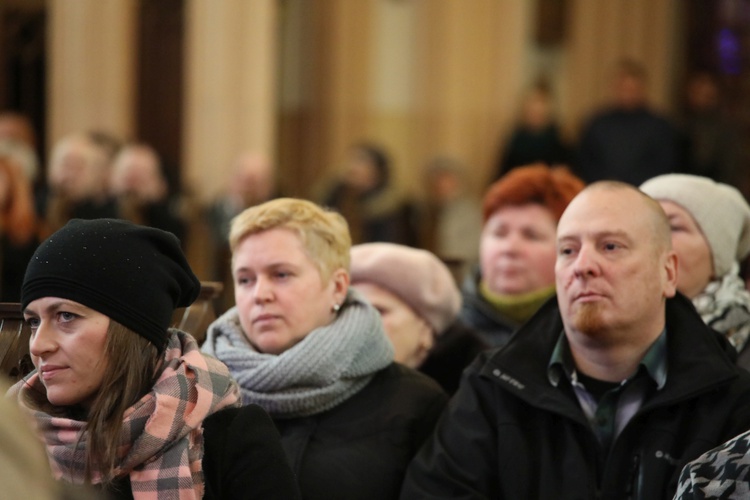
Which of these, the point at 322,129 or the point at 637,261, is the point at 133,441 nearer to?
the point at 637,261

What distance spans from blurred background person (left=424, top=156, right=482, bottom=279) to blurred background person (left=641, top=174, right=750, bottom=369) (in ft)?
15.1

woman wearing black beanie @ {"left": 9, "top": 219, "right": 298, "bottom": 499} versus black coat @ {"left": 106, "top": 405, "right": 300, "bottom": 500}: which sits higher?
woman wearing black beanie @ {"left": 9, "top": 219, "right": 298, "bottom": 499}

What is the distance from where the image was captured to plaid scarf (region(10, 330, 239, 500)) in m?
2.59

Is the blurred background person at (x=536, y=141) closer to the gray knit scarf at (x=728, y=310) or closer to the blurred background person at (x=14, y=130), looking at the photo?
the blurred background person at (x=14, y=130)

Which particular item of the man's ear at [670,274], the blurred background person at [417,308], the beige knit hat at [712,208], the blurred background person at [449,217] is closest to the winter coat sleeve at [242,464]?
the man's ear at [670,274]

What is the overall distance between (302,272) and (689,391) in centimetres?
109

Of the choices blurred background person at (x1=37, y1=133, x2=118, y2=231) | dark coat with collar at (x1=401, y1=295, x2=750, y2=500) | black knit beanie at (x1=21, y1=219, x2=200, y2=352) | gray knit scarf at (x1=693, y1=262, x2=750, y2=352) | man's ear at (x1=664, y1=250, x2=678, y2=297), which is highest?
black knit beanie at (x1=21, y1=219, x2=200, y2=352)

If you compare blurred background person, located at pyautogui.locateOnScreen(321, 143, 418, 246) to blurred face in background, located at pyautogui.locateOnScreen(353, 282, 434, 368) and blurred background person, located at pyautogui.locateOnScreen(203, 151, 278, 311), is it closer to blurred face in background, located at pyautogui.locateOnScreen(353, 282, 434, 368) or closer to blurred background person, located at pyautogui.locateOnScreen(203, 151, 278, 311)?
blurred background person, located at pyautogui.locateOnScreen(203, 151, 278, 311)

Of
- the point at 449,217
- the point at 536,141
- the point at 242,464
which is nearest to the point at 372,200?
the point at 449,217

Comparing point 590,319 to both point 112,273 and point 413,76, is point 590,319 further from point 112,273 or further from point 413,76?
point 413,76

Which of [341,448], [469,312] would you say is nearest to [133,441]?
[341,448]

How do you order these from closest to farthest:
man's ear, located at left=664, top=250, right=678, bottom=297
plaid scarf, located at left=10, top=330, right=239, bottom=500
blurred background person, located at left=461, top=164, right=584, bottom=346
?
plaid scarf, located at left=10, top=330, right=239, bottom=500 → man's ear, located at left=664, top=250, right=678, bottom=297 → blurred background person, located at left=461, top=164, right=584, bottom=346

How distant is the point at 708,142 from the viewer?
9.65 m

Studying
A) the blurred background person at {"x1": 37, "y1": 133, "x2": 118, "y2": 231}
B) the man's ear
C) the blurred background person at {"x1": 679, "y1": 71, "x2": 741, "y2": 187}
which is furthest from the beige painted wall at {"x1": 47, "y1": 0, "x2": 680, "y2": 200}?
the man's ear
